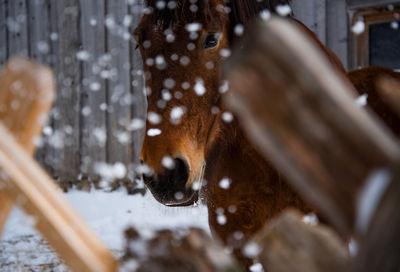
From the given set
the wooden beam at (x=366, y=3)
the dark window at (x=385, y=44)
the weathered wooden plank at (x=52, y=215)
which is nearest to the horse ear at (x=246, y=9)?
the weathered wooden plank at (x=52, y=215)

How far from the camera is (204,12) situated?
161 centimetres

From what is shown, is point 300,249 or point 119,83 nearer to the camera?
point 300,249

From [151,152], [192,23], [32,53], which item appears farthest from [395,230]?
[32,53]

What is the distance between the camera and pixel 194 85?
1.55 meters

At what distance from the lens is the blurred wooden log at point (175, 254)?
52 cm

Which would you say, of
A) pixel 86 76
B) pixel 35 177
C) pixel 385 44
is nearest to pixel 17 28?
pixel 86 76

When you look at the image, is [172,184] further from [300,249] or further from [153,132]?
[300,249]

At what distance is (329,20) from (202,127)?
2394mm

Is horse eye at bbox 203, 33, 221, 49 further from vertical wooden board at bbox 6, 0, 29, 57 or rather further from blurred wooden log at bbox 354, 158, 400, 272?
vertical wooden board at bbox 6, 0, 29, 57

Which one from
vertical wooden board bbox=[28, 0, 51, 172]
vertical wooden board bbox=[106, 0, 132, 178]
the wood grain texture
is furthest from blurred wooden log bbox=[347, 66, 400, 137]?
vertical wooden board bbox=[28, 0, 51, 172]

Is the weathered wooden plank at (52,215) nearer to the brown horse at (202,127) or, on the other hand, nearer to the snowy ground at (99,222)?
the brown horse at (202,127)

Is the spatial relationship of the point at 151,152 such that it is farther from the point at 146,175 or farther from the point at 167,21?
the point at 167,21

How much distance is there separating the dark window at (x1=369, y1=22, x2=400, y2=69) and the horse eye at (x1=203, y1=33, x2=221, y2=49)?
7.29 ft

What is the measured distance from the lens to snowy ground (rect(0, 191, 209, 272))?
2.69 metres
